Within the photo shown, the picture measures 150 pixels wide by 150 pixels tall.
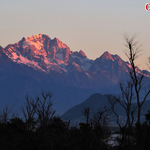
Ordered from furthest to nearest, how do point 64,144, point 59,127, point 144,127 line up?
point 59,127, point 64,144, point 144,127

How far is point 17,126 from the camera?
209ft

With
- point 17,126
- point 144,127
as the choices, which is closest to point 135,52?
point 144,127

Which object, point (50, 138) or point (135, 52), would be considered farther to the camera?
Answer: point (50, 138)

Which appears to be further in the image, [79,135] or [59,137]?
[79,135]

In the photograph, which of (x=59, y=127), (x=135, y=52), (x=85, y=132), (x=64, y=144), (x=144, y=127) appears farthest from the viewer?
(x=59, y=127)

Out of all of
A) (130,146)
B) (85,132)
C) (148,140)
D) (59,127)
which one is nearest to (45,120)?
(59,127)

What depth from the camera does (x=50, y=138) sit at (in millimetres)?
49281

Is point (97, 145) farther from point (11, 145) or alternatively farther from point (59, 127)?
point (11, 145)

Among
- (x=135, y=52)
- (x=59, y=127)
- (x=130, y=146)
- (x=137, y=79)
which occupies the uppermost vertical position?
(x=135, y=52)

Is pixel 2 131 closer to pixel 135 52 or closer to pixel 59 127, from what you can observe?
pixel 59 127

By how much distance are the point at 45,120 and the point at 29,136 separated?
4.06 meters

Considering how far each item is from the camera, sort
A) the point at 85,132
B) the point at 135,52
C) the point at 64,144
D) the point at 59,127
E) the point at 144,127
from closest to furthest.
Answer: the point at 135,52, the point at 144,127, the point at 64,144, the point at 85,132, the point at 59,127

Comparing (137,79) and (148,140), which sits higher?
(137,79)

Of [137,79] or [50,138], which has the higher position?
[137,79]
